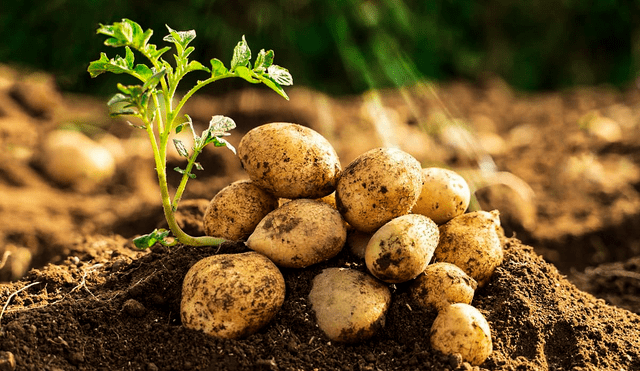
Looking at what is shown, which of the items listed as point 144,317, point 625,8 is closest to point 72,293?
point 144,317

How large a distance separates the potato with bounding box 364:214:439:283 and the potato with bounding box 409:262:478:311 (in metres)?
0.07

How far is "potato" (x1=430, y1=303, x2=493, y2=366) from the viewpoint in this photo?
1851 mm

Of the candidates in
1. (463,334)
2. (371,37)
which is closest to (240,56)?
(463,334)

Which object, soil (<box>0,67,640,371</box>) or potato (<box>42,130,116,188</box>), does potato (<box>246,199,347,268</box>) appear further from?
potato (<box>42,130,116,188</box>)

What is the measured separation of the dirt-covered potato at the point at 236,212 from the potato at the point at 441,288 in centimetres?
56

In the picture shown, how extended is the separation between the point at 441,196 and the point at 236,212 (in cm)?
69

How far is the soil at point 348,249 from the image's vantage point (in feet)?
6.15

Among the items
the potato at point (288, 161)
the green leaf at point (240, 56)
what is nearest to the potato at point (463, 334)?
the potato at point (288, 161)

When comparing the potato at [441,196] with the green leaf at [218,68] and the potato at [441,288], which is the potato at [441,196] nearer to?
the potato at [441,288]

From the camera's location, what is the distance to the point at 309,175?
2082 mm

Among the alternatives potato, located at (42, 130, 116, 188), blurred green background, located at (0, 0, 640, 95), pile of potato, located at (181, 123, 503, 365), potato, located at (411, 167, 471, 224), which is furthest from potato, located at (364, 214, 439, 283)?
blurred green background, located at (0, 0, 640, 95)

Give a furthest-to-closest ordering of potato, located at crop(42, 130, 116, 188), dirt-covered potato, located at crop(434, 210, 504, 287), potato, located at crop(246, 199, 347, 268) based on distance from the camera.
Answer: potato, located at crop(42, 130, 116, 188) < dirt-covered potato, located at crop(434, 210, 504, 287) < potato, located at crop(246, 199, 347, 268)

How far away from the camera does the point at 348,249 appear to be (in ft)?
7.14

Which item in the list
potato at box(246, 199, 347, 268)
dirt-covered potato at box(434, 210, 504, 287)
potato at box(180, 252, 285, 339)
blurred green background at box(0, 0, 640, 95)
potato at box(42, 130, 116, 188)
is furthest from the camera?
blurred green background at box(0, 0, 640, 95)
